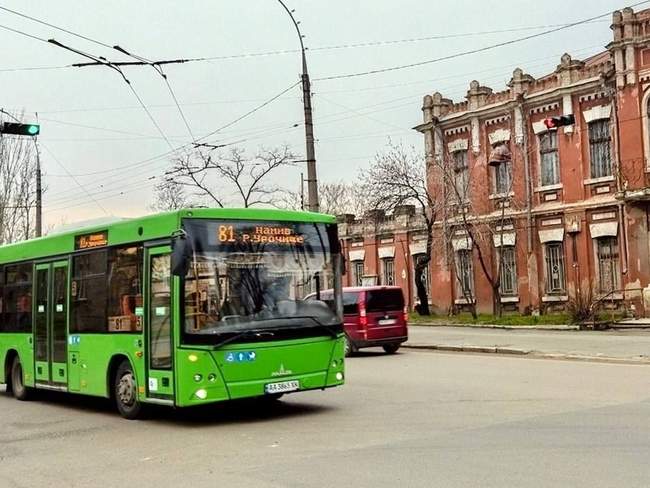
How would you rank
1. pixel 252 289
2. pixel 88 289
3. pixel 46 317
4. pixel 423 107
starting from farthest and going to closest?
pixel 423 107 < pixel 46 317 < pixel 88 289 < pixel 252 289

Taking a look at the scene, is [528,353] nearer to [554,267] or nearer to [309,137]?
[309,137]

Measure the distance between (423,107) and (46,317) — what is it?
92.1ft

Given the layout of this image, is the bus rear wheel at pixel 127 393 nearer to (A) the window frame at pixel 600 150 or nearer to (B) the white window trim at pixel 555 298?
(B) the white window trim at pixel 555 298

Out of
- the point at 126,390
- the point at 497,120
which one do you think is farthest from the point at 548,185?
the point at 126,390

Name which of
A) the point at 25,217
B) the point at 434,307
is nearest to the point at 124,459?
the point at 434,307

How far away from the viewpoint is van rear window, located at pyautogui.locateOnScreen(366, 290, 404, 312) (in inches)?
881

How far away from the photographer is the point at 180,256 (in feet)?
33.8

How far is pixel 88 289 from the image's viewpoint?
1271 centimetres

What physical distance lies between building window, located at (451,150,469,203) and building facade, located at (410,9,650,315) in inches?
2.3

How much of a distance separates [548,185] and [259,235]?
2510cm

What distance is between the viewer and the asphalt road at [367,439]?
7.39m

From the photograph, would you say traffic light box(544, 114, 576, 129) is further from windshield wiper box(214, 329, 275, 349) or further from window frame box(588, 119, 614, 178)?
windshield wiper box(214, 329, 275, 349)

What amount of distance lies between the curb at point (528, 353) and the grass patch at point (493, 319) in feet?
26.2

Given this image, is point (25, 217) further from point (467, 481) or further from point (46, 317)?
point (467, 481)
